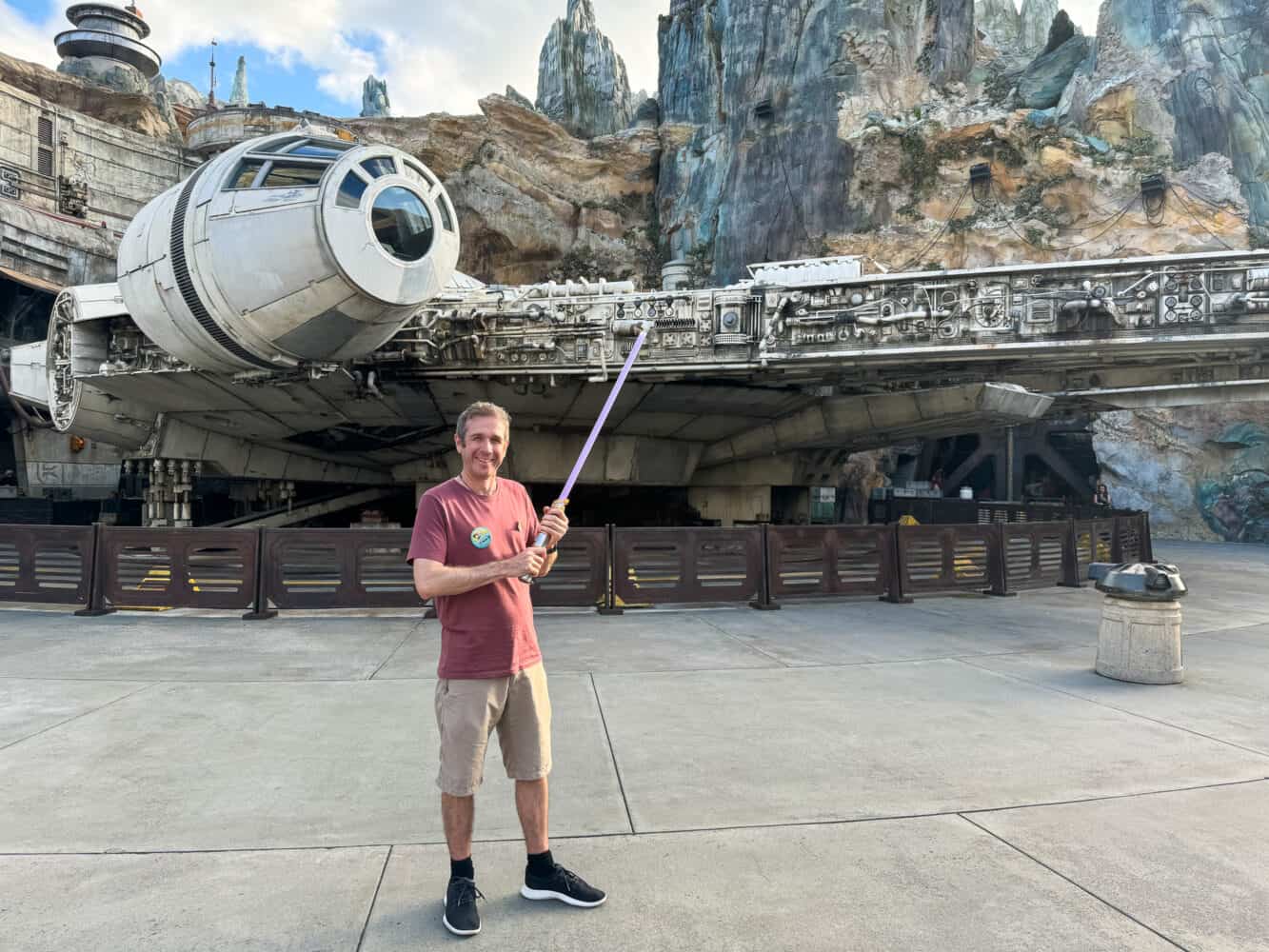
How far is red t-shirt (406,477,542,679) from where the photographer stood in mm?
2840

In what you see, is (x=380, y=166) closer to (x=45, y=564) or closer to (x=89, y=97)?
(x=45, y=564)

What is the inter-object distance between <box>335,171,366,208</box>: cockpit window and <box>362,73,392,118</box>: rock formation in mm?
143675

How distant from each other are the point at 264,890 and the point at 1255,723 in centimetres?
683

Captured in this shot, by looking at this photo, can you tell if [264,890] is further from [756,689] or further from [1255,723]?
[1255,723]

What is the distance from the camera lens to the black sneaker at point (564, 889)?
2.88 meters

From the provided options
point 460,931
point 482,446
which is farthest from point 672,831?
point 482,446

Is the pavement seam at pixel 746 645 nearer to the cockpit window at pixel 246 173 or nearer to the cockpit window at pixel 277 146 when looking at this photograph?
the cockpit window at pixel 246 173

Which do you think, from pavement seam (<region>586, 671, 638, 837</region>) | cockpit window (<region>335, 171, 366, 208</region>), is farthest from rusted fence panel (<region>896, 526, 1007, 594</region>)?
cockpit window (<region>335, 171, 366, 208</region>)

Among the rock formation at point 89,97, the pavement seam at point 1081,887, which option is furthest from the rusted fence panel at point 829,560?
the rock formation at point 89,97

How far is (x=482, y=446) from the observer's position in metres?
2.98

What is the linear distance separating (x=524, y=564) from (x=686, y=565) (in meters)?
7.77

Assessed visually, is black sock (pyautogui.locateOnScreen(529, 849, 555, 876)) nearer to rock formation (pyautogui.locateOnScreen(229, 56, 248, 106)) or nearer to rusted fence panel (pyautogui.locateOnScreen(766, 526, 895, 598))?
rusted fence panel (pyautogui.locateOnScreen(766, 526, 895, 598))

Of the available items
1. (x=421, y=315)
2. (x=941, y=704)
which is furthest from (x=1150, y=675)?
(x=421, y=315)

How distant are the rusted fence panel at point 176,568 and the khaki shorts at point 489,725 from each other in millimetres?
8056
